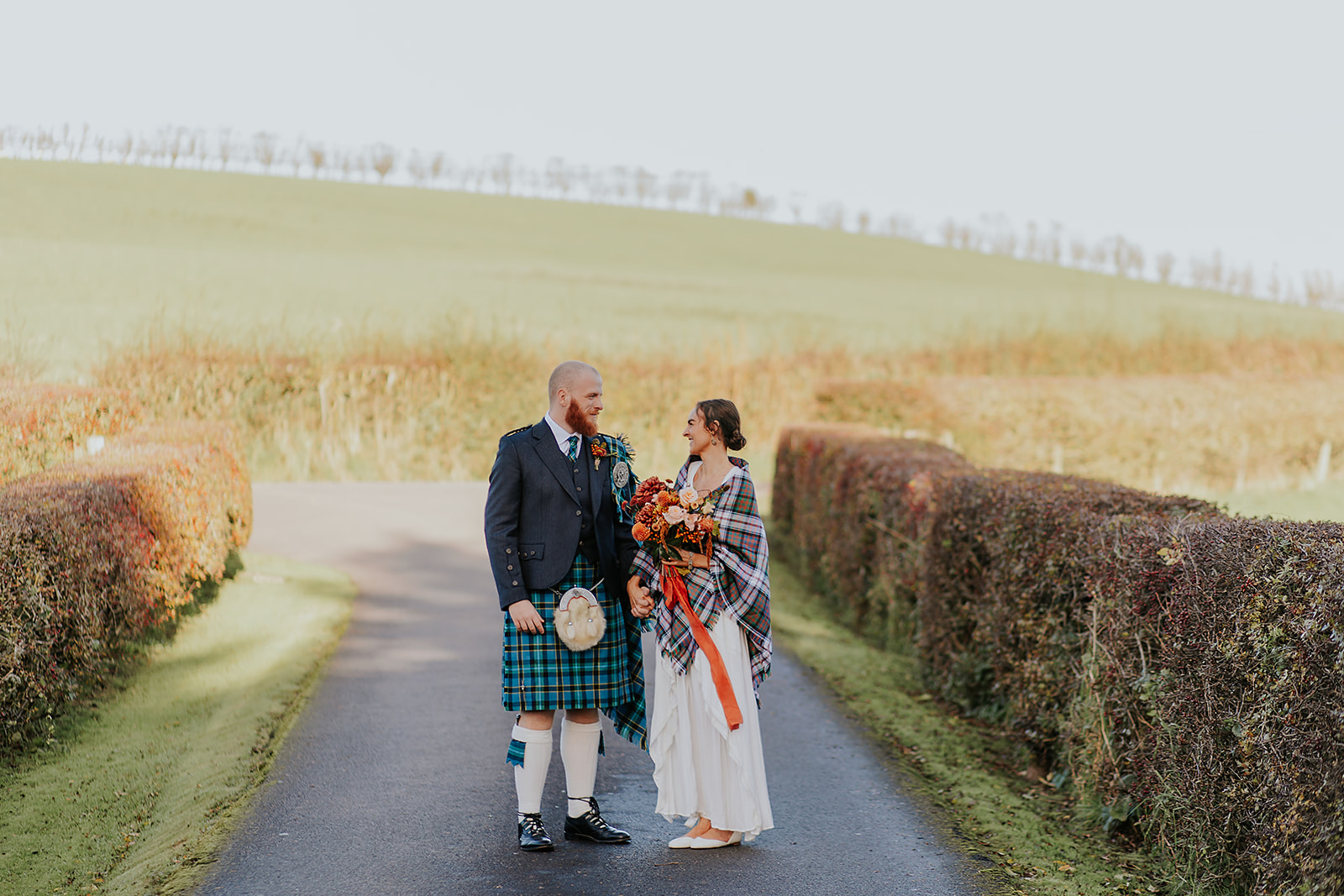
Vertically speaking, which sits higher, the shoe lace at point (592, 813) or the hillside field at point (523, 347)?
the hillside field at point (523, 347)

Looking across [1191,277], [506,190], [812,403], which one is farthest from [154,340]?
[1191,277]

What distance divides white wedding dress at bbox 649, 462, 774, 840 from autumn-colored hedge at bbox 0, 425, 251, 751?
129 inches

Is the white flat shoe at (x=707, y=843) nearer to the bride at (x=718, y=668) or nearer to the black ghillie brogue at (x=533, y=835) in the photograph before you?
→ the bride at (x=718, y=668)

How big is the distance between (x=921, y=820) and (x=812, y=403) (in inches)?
789

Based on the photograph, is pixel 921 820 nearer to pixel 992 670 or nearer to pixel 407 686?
pixel 992 670

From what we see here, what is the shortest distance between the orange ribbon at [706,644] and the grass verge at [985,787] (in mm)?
1243

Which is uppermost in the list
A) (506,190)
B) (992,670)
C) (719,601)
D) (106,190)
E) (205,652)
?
(506,190)

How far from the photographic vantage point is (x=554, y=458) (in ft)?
16.0

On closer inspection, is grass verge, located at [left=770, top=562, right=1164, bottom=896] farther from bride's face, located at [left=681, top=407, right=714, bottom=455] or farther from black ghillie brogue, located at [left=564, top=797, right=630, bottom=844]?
bride's face, located at [left=681, top=407, right=714, bottom=455]

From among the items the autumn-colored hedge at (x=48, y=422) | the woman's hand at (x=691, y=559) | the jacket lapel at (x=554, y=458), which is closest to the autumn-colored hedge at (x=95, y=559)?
the autumn-colored hedge at (x=48, y=422)

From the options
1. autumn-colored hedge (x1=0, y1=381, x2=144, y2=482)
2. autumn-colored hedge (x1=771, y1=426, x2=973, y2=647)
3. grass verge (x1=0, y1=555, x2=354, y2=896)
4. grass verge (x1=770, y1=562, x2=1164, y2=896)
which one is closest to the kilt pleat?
grass verge (x1=0, y1=555, x2=354, y2=896)

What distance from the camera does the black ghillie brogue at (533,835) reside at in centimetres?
478

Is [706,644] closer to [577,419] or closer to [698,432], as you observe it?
[698,432]

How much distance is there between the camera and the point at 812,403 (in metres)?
25.1
